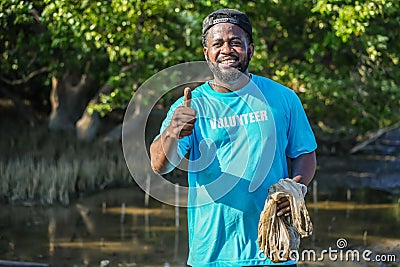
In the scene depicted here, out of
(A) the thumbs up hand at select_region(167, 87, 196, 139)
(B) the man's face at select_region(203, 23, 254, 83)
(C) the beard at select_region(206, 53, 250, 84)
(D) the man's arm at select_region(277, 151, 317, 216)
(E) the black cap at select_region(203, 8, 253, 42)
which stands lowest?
(D) the man's arm at select_region(277, 151, 317, 216)

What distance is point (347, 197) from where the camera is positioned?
11.0m

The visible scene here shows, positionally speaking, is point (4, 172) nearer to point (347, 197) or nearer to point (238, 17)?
point (347, 197)

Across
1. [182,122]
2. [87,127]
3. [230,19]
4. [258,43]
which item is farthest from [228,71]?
[87,127]

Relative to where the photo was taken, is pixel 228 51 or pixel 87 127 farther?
pixel 87 127

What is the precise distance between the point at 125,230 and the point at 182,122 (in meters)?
5.81

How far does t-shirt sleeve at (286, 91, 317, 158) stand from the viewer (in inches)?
122

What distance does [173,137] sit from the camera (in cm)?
287

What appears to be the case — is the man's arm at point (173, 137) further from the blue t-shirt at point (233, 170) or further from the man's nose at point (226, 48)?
the man's nose at point (226, 48)

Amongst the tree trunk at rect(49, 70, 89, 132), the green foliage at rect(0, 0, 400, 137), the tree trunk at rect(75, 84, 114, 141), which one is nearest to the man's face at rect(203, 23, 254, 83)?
the green foliage at rect(0, 0, 400, 137)

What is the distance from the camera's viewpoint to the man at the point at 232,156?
3.00 metres

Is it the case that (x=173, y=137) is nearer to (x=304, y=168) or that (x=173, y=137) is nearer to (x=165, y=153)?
(x=165, y=153)

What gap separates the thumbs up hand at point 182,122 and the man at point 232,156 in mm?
Answer: 84

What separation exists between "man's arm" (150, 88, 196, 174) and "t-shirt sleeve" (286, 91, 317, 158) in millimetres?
479

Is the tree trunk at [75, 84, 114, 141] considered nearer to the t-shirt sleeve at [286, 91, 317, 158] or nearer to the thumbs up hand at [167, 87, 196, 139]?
the t-shirt sleeve at [286, 91, 317, 158]
